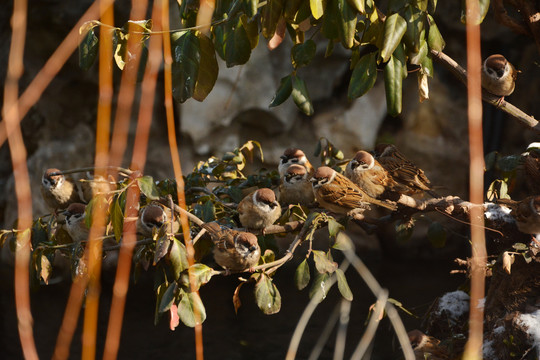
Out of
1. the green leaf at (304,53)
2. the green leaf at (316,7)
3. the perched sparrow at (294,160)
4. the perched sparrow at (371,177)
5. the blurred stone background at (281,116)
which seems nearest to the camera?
the green leaf at (316,7)

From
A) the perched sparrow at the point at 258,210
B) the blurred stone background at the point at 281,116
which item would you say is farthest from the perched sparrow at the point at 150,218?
the blurred stone background at the point at 281,116

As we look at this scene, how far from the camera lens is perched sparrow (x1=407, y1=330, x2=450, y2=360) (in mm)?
1669

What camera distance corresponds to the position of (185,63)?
3.92 feet

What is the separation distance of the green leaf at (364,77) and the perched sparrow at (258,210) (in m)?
0.50

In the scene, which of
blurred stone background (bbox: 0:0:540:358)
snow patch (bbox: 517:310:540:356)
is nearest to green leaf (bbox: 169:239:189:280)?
snow patch (bbox: 517:310:540:356)

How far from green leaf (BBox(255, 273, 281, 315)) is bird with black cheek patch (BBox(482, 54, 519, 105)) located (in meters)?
0.84

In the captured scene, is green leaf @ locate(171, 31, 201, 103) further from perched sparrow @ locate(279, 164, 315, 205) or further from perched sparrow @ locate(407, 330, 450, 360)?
perched sparrow @ locate(407, 330, 450, 360)

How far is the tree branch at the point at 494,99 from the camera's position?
1.47m

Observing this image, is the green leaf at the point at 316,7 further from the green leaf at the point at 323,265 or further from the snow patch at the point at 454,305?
the snow patch at the point at 454,305

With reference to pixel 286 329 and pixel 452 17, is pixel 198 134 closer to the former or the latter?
pixel 286 329

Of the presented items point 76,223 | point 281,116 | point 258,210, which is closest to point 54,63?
point 281,116

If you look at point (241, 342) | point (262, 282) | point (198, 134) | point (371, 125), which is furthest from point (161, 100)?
point (262, 282)

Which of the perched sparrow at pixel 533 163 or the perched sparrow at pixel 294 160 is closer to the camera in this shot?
the perched sparrow at pixel 533 163

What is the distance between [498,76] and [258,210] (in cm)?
76
